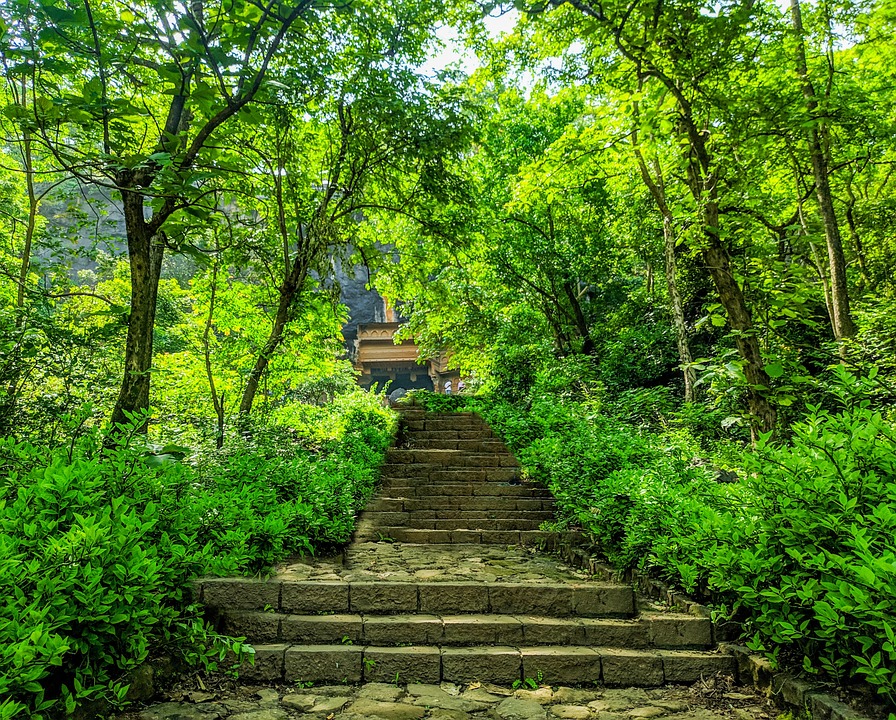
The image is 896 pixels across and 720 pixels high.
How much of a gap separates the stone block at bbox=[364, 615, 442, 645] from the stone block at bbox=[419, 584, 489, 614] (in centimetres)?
32

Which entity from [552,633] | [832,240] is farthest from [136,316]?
[832,240]

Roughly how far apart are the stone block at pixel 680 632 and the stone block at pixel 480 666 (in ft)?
3.08

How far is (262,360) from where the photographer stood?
21.4 feet

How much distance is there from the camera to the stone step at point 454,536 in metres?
5.64

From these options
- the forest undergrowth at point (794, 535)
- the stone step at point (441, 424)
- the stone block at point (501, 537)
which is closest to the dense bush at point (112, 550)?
the stone block at point (501, 537)

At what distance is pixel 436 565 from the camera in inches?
182

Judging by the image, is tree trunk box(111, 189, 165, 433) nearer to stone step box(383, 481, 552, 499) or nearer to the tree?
the tree

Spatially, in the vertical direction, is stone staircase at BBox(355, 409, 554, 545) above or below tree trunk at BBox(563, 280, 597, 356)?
below

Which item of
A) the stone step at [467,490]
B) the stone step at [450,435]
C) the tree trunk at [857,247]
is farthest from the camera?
the stone step at [450,435]

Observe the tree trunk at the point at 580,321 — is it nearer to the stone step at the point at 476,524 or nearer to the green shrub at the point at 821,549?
the stone step at the point at 476,524

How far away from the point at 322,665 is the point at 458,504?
3.77 m

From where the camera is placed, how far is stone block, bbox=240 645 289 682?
2.88 m

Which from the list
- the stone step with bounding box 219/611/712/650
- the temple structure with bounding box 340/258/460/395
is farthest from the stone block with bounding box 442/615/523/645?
the temple structure with bounding box 340/258/460/395

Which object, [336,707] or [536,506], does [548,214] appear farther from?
[336,707]
